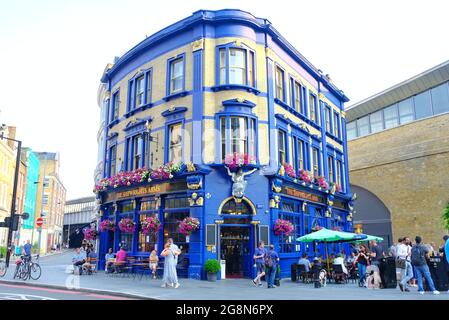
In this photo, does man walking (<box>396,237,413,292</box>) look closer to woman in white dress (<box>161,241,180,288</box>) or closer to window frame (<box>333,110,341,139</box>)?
woman in white dress (<box>161,241,180,288</box>)

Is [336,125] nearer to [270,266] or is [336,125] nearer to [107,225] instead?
[270,266]

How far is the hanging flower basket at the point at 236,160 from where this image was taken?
18.3m

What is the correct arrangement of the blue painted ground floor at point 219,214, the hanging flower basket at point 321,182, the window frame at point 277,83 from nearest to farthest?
the blue painted ground floor at point 219,214 → the window frame at point 277,83 → the hanging flower basket at point 321,182

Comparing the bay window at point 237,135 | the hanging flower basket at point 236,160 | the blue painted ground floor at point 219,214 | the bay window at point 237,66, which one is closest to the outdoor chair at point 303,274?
the blue painted ground floor at point 219,214

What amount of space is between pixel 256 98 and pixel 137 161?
7486 mm

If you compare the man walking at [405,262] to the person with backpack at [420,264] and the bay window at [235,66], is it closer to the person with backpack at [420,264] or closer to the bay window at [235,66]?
the person with backpack at [420,264]

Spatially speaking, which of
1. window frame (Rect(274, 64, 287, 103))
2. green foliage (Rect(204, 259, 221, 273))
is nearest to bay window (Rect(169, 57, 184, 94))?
window frame (Rect(274, 64, 287, 103))

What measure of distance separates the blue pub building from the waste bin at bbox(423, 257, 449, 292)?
22.9 ft

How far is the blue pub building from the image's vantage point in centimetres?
1861

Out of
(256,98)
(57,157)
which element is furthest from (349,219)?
(57,157)

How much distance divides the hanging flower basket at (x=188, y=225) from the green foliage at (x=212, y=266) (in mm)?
1516

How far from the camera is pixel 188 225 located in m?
17.5

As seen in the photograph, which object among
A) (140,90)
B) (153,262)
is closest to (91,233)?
(153,262)
